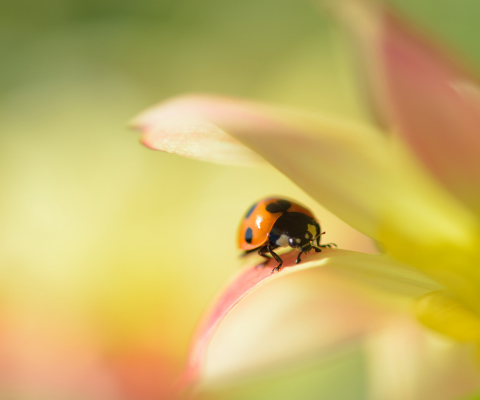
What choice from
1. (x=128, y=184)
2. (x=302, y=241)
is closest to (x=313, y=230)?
(x=302, y=241)

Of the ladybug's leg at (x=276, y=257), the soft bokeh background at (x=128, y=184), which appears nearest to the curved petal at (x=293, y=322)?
the ladybug's leg at (x=276, y=257)

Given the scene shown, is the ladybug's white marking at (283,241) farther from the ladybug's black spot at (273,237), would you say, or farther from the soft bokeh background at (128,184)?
the soft bokeh background at (128,184)

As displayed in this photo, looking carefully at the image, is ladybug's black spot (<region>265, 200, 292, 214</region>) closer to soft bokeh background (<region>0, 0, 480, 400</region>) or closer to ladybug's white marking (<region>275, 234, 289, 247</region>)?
ladybug's white marking (<region>275, 234, 289, 247</region>)

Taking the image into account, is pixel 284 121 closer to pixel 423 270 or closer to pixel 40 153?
pixel 423 270

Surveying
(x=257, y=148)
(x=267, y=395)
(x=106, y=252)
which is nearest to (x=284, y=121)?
(x=257, y=148)

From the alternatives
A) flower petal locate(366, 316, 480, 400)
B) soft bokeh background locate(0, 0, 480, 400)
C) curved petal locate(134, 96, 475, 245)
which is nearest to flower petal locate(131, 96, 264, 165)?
curved petal locate(134, 96, 475, 245)

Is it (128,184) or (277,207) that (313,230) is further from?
(128,184)
